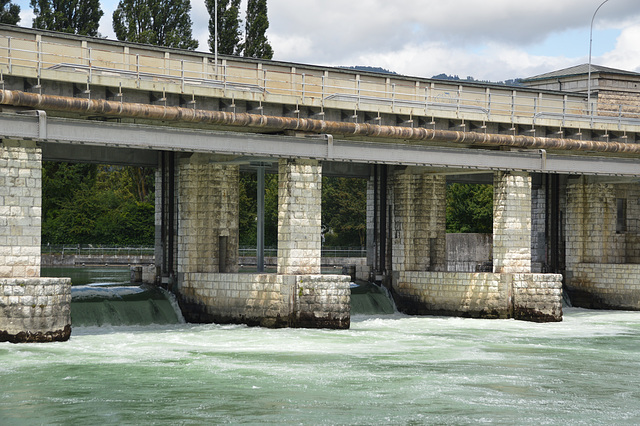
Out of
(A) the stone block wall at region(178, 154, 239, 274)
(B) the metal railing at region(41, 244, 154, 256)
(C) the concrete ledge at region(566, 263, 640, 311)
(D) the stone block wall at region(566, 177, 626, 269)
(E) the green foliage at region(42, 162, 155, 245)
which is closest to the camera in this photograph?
(A) the stone block wall at region(178, 154, 239, 274)

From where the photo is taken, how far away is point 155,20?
69562 mm

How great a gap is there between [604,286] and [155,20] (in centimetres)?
3860

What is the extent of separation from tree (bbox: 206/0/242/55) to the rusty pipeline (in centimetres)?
3046

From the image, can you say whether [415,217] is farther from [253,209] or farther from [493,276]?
[253,209]

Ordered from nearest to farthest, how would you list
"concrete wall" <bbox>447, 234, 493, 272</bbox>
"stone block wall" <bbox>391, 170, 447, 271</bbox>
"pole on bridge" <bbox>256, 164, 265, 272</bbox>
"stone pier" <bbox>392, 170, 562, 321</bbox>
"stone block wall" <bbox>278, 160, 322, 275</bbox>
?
1. "stone block wall" <bbox>278, 160, 322, 275</bbox>
2. "stone pier" <bbox>392, 170, 562, 321</bbox>
3. "pole on bridge" <bbox>256, 164, 265, 272</bbox>
4. "stone block wall" <bbox>391, 170, 447, 271</bbox>
5. "concrete wall" <bbox>447, 234, 493, 272</bbox>

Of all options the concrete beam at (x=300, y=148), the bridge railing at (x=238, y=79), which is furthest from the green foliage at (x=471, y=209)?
the concrete beam at (x=300, y=148)

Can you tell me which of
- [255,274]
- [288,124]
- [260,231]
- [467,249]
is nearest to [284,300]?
[255,274]

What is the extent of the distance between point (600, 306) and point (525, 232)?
8.33 m

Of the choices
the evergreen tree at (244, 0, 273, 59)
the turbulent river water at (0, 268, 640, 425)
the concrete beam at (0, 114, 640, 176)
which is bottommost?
the turbulent river water at (0, 268, 640, 425)

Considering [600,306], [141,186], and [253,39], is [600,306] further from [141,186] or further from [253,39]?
[141,186]

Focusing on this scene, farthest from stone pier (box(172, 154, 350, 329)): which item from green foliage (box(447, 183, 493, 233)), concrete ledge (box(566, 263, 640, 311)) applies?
green foliage (box(447, 183, 493, 233))

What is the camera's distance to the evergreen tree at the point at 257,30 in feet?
218

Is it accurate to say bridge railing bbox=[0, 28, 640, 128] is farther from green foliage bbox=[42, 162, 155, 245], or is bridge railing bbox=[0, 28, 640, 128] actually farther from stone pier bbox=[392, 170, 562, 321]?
green foliage bbox=[42, 162, 155, 245]

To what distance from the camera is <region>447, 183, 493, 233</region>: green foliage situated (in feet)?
239
